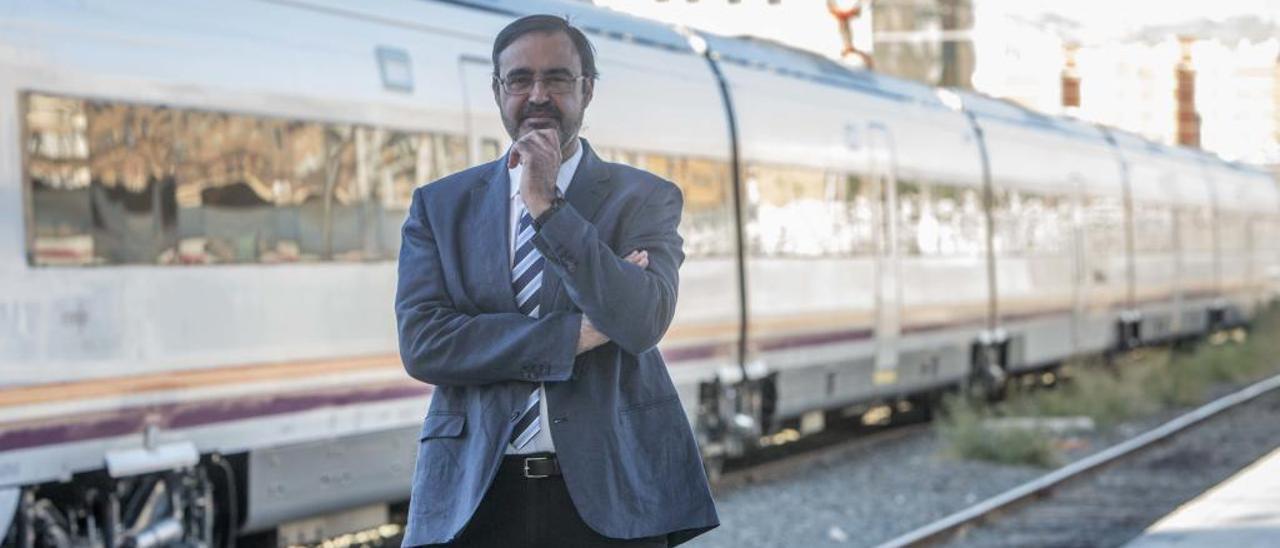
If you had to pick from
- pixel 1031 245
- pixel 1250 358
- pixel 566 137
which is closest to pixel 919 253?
pixel 1031 245

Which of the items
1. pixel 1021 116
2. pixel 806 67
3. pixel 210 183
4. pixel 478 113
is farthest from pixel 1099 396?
pixel 210 183

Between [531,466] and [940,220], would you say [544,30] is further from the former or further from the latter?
[940,220]

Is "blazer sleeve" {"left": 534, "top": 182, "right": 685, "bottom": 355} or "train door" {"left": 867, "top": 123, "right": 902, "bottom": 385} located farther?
"train door" {"left": 867, "top": 123, "right": 902, "bottom": 385}

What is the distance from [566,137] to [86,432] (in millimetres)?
4551

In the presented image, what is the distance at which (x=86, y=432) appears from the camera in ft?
24.4

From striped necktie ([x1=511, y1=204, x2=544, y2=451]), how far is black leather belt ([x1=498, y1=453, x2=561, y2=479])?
0.9 inches

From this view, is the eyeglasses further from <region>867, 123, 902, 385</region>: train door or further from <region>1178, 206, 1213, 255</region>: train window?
<region>1178, 206, 1213, 255</region>: train window

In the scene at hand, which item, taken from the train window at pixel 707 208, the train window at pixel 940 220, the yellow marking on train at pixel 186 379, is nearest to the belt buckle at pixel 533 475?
the yellow marking on train at pixel 186 379

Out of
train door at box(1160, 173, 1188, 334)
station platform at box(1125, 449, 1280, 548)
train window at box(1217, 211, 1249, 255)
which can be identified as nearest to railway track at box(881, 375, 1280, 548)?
station platform at box(1125, 449, 1280, 548)

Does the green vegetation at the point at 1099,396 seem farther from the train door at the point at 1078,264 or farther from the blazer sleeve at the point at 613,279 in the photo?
the blazer sleeve at the point at 613,279

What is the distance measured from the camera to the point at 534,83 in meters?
3.30

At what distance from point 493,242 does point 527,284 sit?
0.29 ft

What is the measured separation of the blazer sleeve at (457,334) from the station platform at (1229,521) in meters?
6.51

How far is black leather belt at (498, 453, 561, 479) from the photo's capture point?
10.8 ft
